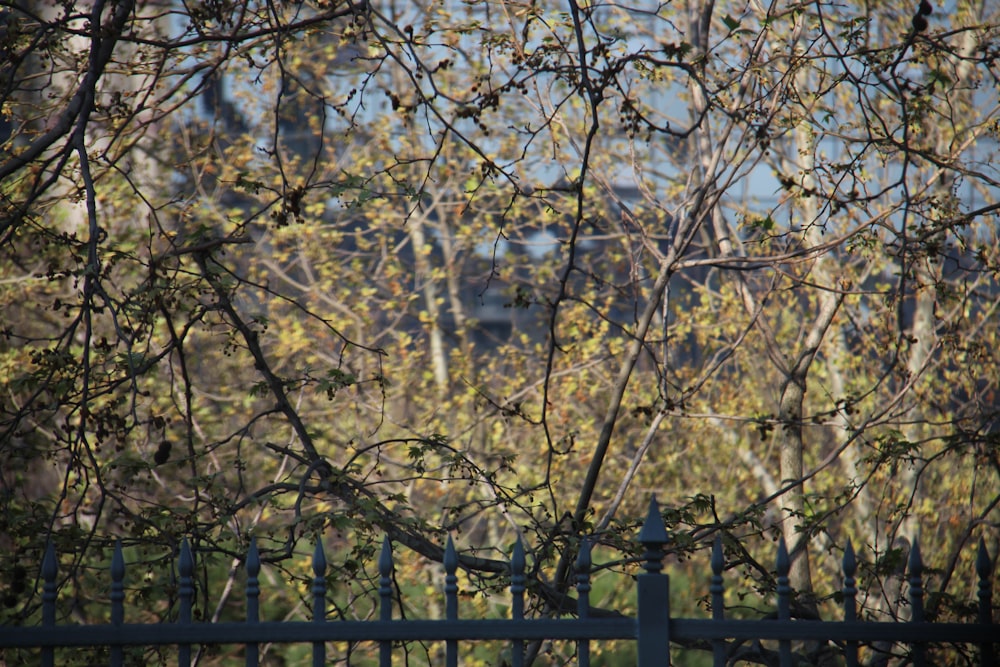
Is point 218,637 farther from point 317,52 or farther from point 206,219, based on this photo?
point 317,52

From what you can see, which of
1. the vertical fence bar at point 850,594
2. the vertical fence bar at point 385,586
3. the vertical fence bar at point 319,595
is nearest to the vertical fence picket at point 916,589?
the vertical fence bar at point 850,594

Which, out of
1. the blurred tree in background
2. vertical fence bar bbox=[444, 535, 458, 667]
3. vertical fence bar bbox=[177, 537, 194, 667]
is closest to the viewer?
vertical fence bar bbox=[444, 535, 458, 667]

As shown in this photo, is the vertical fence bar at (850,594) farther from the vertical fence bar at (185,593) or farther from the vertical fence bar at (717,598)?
the vertical fence bar at (185,593)

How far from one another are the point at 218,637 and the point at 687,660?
31.9ft

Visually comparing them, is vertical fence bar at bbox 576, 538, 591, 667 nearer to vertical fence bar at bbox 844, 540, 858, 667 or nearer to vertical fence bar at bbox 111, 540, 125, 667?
vertical fence bar at bbox 844, 540, 858, 667

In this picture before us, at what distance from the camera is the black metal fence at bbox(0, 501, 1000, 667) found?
2627mm

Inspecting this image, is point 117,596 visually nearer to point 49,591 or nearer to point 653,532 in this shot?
point 49,591

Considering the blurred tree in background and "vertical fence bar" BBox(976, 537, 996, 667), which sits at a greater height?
the blurred tree in background

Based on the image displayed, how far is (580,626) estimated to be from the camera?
2645mm

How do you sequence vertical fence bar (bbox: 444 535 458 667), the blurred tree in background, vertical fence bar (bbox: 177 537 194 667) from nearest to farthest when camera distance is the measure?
vertical fence bar (bbox: 444 535 458 667)
vertical fence bar (bbox: 177 537 194 667)
the blurred tree in background

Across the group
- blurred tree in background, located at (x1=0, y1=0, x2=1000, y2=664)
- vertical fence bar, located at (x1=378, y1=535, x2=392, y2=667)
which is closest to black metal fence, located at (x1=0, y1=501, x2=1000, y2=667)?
vertical fence bar, located at (x1=378, y1=535, x2=392, y2=667)

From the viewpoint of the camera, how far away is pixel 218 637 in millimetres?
2734

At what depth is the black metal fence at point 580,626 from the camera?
2627 millimetres

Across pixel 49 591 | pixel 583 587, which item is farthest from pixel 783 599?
pixel 49 591
